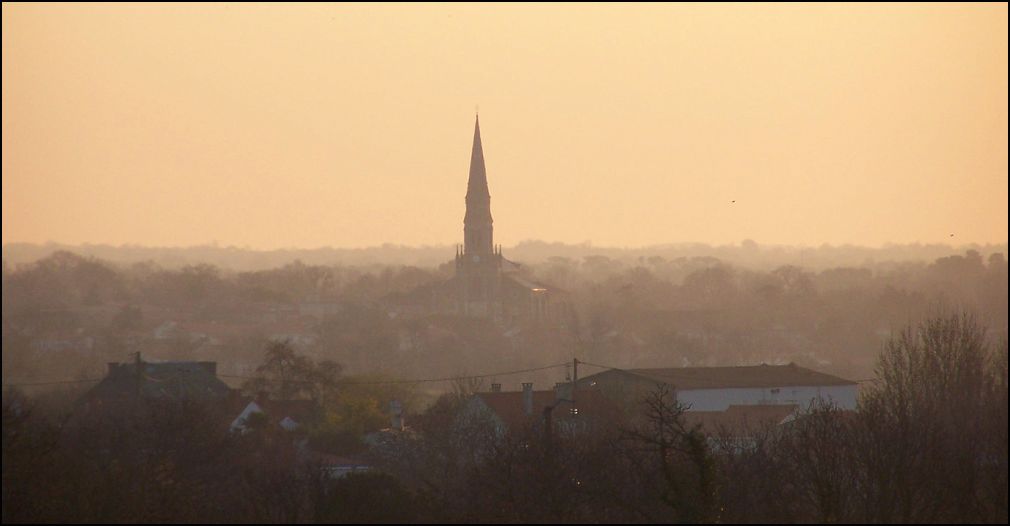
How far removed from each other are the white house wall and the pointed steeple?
170ft

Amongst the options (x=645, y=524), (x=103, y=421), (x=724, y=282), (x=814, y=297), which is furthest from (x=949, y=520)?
(x=724, y=282)

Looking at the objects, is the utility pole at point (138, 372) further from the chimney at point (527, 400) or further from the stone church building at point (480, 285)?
the stone church building at point (480, 285)

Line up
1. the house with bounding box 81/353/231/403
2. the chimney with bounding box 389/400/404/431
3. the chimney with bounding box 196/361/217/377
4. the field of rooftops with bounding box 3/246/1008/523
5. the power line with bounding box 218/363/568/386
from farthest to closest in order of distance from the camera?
the power line with bounding box 218/363/568/386 < the chimney with bounding box 196/361/217/377 < the chimney with bounding box 389/400/404/431 < the house with bounding box 81/353/231/403 < the field of rooftops with bounding box 3/246/1008/523

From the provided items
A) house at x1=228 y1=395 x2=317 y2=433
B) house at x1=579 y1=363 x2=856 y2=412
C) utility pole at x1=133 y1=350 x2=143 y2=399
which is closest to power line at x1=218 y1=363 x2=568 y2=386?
house at x1=228 y1=395 x2=317 y2=433

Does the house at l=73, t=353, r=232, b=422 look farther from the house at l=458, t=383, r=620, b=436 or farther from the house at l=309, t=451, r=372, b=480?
the house at l=458, t=383, r=620, b=436

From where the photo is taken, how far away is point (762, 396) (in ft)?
148

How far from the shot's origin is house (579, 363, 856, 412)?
4300 centimetres

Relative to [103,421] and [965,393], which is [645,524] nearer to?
[103,421]

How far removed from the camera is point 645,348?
70.6 m

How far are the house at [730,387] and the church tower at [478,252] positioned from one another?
48504 mm

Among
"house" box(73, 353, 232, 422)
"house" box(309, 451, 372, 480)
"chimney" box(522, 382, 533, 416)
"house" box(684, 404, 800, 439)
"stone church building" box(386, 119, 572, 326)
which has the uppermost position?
"stone church building" box(386, 119, 572, 326)

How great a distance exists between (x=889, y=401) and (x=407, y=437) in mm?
9870

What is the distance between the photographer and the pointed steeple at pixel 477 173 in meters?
95.8

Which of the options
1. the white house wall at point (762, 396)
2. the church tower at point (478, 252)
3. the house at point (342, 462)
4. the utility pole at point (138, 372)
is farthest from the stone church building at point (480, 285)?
the utility pole at point (138, 372)
